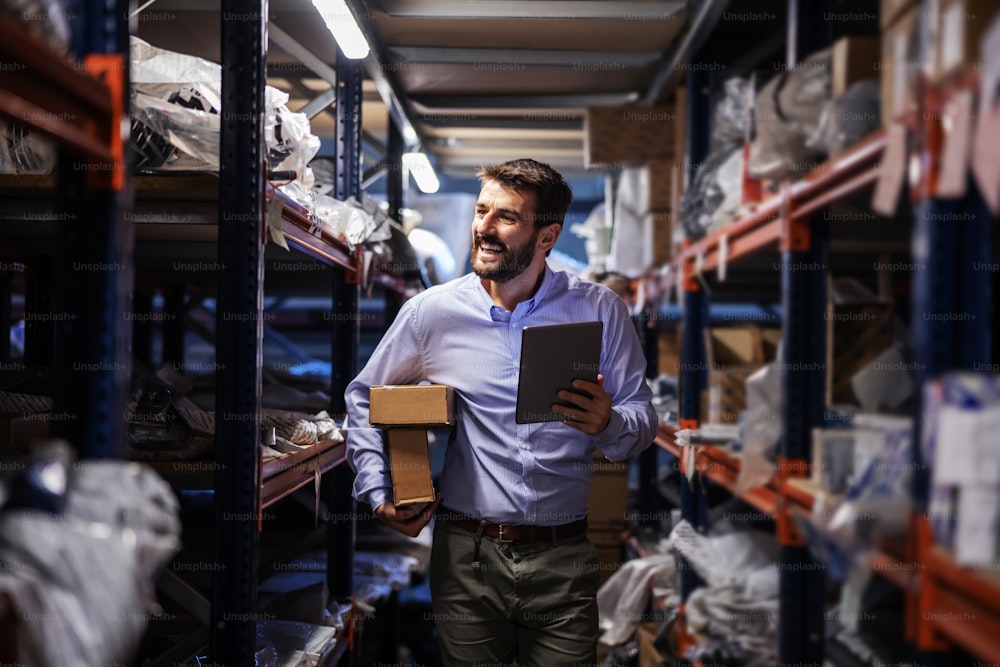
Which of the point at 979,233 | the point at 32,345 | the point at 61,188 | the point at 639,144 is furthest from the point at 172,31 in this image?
the point at 979,233

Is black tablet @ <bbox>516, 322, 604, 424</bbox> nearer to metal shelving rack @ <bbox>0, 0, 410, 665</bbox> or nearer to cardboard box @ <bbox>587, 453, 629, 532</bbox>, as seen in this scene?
metal shelving rack @ <bbox>0, 0, 410, 665</bbox>

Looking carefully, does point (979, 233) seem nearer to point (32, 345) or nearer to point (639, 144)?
point (639, 144)

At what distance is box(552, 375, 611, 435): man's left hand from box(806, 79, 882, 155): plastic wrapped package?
0.90 meters

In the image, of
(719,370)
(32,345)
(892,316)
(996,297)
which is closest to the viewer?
(892,316)

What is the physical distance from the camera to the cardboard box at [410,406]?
7.85 feet

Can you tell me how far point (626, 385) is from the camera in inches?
103

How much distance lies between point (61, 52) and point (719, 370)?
2141mm

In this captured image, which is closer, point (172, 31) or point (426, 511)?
point (426, 511)

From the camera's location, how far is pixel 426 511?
2475 millimetres

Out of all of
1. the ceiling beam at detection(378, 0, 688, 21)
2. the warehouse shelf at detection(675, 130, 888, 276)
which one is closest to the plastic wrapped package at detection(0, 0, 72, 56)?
the warehouse shelf at detection(675, 130, 888, 276)

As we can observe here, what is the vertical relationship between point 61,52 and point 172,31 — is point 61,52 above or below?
below

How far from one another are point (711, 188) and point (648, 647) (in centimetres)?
192

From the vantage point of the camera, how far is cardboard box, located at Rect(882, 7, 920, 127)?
1.42 meters

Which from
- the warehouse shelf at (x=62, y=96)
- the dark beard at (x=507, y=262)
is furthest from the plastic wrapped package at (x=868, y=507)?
the warehouse shelf at (x=62, y=96)
